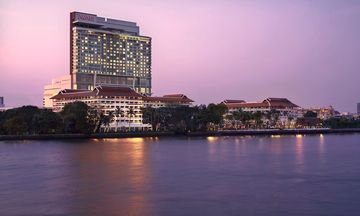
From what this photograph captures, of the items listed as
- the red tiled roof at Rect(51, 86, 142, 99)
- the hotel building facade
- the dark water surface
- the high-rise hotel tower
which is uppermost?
the high-rise hotel tower

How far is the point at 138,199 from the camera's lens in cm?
2430

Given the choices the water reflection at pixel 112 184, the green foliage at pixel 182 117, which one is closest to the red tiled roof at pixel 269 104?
the green foliage at pixel 182 117

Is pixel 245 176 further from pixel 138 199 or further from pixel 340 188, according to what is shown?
pixel 138 199

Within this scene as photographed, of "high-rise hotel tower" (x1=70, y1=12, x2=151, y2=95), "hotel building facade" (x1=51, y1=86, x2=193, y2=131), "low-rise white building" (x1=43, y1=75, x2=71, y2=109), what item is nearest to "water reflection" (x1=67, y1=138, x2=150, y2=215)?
"hotel building facade" (x1=51, y1=86, x2=193, y2=131)

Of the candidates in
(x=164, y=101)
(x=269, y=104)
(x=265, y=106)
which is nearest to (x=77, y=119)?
(x=164, y=101)

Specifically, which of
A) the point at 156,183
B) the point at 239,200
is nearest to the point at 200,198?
the point at 239,200

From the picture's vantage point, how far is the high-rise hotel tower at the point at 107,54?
561 ft

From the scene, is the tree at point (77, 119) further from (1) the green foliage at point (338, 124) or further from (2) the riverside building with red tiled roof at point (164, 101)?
(1) the green foliage at point (338, 124)

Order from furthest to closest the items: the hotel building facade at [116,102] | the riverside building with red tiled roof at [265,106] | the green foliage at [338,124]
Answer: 1. the riverside building with red tiled roof at [265,106]
2. the green foliage at [338,124]
3. the hotel building facade at [116,102]

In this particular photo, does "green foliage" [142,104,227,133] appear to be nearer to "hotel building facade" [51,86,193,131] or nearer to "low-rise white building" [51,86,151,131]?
"hotel building facade" [51,86,193,131]

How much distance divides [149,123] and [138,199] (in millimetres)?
95919

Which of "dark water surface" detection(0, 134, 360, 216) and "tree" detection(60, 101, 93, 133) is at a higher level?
"tree" detection(60, 101, 93, 133)

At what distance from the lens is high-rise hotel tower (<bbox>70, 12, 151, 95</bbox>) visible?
171m

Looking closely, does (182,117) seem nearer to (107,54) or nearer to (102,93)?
(102,93)
